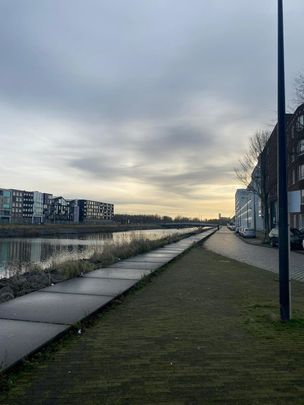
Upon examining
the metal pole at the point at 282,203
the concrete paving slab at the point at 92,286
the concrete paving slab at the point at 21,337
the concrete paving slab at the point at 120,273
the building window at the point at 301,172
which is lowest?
the concrete paving slab at the point at 21,337

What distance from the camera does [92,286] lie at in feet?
30.9

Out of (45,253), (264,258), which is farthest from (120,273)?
(45,253)

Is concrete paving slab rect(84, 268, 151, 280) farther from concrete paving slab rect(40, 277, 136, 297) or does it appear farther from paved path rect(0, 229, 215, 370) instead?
concrete paving slab rect(40, 277, 136, 297)

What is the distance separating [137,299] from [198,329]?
2585mm

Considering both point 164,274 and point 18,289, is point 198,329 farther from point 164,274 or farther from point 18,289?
point 164,274

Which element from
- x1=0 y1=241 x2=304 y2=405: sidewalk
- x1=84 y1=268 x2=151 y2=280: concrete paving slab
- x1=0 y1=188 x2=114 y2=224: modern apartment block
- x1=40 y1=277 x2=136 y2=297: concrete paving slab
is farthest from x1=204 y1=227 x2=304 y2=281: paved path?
x1=0 y1=188 x2=114 y2=224: modern apartment block

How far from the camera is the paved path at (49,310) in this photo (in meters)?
4.90

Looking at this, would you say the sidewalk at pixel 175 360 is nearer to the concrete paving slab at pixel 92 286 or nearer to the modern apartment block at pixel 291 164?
the concrete paving slab at pixel 92 286

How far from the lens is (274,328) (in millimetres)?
6039

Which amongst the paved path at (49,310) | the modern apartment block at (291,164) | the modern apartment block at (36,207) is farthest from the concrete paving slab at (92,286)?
the modern apartment block at (36,207)

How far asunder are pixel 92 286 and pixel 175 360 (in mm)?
5100

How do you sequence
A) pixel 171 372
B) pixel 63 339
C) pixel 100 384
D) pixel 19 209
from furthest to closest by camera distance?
1. pixel 19 209
2. pixel 63 339
3. pixel 171 372
4. pixel 100 384

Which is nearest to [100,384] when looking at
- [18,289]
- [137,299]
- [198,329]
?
[198,329]

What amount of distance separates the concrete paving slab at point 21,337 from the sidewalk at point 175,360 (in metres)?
0.21
